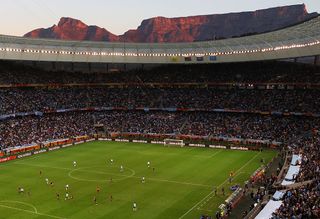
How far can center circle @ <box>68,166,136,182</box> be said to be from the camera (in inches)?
1941

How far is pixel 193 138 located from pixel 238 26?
8570 centimetres

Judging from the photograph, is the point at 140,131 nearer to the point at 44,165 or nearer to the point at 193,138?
the point at 193,138

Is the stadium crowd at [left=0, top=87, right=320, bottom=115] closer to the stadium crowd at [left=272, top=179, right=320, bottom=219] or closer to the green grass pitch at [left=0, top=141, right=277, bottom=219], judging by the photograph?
the green grass pitch at [left=0, top=141, right=277, bottom=219]

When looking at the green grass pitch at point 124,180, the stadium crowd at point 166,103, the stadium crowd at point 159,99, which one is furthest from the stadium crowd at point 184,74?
the green grass pitch at point 124,180

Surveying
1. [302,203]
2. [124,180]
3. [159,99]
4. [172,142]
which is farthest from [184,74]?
[302,203]

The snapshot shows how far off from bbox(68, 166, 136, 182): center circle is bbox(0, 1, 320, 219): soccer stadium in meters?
0.14

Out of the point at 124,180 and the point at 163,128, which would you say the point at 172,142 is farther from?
the point at 124,180

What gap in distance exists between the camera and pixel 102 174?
5188 centimetres

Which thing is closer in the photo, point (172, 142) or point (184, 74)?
point (172, 142)

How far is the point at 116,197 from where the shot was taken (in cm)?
4169

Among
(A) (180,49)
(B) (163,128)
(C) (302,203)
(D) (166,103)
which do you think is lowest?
(B) (163,128)

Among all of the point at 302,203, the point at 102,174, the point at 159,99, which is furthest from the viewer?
the point at 159,99

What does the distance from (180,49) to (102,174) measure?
4783 cm

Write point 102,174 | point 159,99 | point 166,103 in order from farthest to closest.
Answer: point 159,99 < point 166,103 < point 102,174
